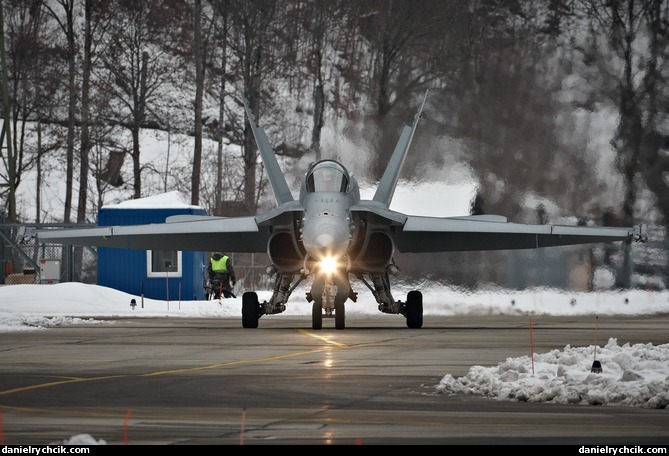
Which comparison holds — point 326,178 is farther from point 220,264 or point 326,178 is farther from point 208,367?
point 220,264

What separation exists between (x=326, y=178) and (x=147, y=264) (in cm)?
1510

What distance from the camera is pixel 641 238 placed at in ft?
75.4

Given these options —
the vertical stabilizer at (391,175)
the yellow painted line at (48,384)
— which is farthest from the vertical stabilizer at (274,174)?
the yellow painted line at (48,384)

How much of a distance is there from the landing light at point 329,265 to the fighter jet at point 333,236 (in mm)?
17

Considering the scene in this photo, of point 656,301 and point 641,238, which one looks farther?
point 656,301

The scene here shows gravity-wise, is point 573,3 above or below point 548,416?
above

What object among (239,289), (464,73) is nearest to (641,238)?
(464,73)

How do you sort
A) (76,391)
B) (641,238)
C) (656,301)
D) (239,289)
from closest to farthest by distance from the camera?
(76,391) < (641,238) < (656,301) < (239,289)

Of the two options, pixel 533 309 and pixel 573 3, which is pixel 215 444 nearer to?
pixel 533 309

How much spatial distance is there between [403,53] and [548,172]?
5374 millimetres

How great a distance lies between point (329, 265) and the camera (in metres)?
21.2

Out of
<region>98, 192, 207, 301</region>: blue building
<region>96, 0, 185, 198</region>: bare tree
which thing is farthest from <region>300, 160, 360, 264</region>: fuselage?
<region>96, 0, 185, 198</region>: bare tree

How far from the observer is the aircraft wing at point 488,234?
75.5ft
